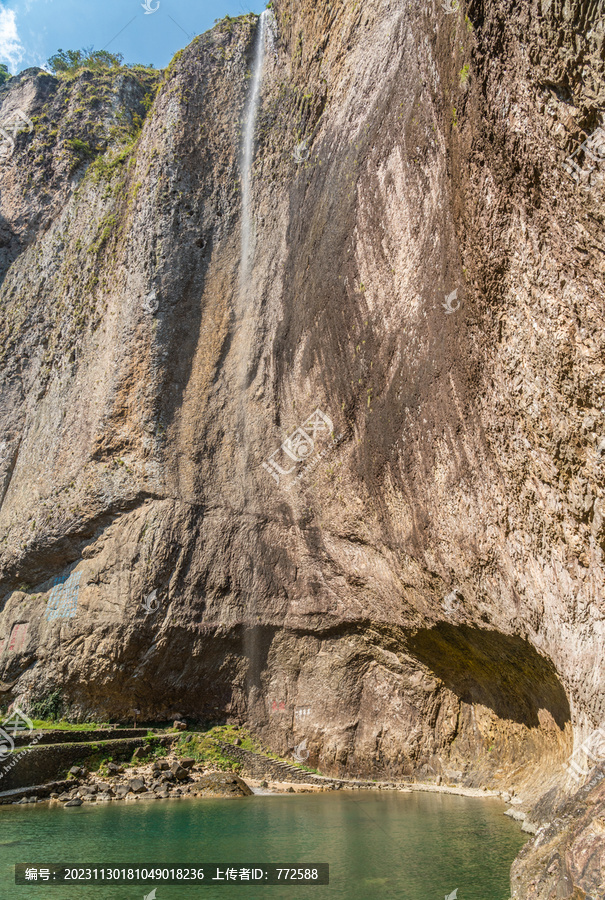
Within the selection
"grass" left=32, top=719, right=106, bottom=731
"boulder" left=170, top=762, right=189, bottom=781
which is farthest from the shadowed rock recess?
"boulder" left=170, top=762, right=189, bottom=781

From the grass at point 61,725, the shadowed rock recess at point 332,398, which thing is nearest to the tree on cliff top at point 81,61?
the shadowed rock recess at point 332,398

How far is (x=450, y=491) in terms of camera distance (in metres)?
11.7

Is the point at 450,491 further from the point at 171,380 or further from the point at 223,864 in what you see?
the point at 171,380

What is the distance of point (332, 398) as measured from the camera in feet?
52.3

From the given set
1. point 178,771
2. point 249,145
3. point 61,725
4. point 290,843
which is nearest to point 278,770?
point 178,771

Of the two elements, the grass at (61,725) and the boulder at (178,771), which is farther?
the grass at (61,725)

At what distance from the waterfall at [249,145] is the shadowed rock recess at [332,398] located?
0.28 m

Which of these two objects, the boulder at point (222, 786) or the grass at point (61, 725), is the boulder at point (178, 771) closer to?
the boulder at point (222, 786)

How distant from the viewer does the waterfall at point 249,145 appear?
21469 mm

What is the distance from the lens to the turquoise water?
7.04 m

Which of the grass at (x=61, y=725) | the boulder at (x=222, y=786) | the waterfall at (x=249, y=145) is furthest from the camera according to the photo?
the waterfall at (x=249, y=145)

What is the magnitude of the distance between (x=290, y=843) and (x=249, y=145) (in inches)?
856

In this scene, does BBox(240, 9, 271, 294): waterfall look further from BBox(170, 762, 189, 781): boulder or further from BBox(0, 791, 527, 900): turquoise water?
BBox(0, 791, 527, 900): turquoise water

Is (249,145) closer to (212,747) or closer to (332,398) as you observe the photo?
(332,398)
